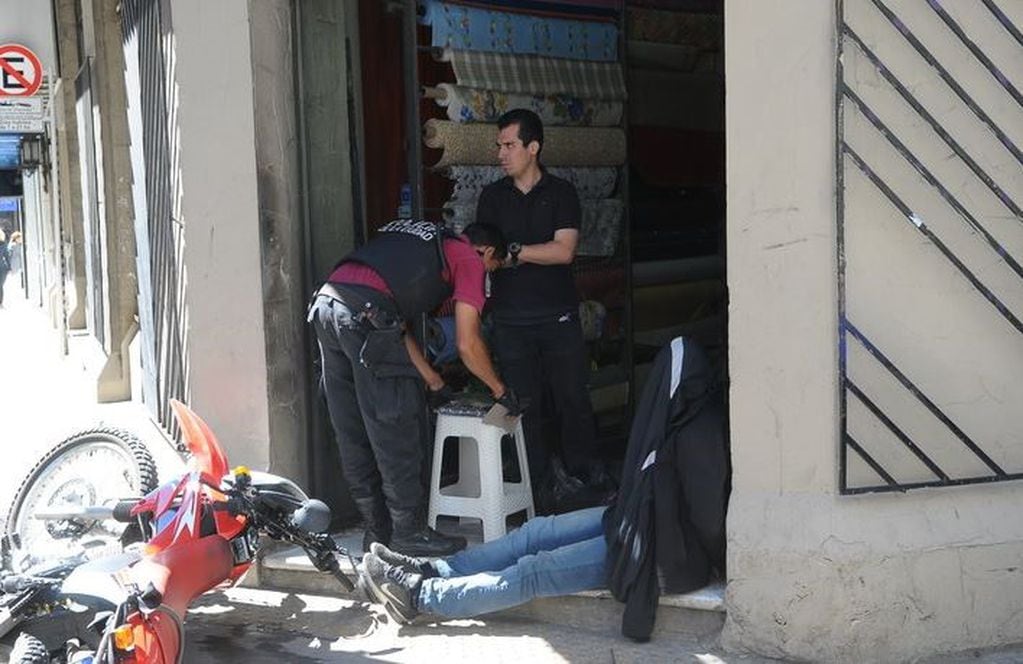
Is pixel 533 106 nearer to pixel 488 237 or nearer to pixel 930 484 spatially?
pixel 488 237

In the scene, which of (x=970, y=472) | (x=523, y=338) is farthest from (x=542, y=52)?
(x=970, y=472)

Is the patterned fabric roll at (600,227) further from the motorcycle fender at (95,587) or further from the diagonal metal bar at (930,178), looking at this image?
the motorcycle fender at (95,587)

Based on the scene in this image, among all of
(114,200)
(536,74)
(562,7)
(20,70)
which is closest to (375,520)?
(536,74)

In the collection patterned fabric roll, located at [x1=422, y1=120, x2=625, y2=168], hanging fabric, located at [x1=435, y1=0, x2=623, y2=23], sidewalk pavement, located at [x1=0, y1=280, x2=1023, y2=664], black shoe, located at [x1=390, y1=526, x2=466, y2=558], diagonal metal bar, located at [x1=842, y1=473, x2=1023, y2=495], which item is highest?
hanging fabric, located at [x1=435, y1=0, x2=623, y2=23]

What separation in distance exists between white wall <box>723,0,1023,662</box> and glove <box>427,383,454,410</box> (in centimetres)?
161

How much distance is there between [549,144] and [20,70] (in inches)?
433

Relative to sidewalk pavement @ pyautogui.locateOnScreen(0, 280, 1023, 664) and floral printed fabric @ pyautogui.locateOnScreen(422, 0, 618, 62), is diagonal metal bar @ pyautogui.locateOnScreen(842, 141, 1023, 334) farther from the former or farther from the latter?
floral printed fabric @ pyautogui.locateOnScreen(422, 0, 618, 62)

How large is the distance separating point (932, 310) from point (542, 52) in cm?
283

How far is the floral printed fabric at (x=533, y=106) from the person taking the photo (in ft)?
19.8

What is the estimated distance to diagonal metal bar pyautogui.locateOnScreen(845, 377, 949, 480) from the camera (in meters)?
4.27

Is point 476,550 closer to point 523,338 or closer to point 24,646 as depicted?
point 523,338

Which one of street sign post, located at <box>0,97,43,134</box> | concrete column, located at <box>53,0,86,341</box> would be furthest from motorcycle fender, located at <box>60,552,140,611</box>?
street sign post, located at <box>0,97,43,134</box>

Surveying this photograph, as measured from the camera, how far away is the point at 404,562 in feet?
15.9

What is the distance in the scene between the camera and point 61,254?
1459 centimetres
